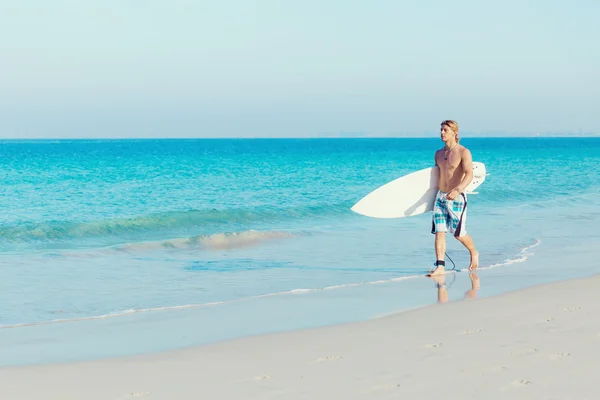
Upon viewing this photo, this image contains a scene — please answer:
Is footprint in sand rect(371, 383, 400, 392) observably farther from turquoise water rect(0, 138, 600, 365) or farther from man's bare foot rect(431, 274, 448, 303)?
man's bare foot rect(431, 274, 448, 303)

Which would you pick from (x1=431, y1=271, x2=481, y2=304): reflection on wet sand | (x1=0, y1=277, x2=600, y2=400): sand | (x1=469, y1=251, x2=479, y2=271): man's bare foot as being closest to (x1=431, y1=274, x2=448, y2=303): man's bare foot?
(x1=431, y1=271, x2=481, y2=304): reflection on wet sand

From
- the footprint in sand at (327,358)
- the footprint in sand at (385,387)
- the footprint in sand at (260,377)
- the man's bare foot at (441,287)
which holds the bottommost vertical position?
the man's bare foot at (441,287)

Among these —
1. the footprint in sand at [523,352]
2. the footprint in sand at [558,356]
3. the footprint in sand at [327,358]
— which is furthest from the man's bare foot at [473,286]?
the footprint in sand at [327,358]

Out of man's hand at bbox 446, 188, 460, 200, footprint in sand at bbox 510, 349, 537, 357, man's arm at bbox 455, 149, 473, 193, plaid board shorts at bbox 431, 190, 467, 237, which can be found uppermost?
man's arm at bbox 455, 149, 473, 193

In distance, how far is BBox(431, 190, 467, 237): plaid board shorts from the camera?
8.24 m

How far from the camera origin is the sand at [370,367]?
4109mm

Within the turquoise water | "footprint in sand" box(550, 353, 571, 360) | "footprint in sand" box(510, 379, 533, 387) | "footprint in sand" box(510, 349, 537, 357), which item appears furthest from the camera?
the turquoise water

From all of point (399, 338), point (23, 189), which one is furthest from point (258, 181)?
point (399, 338)

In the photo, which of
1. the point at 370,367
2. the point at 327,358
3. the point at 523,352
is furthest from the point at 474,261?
the point at 370,367

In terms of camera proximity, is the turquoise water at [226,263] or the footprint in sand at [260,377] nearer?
the footprint in sand at [260,377]

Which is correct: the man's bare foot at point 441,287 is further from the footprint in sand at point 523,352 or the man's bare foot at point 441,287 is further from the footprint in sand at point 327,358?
the footprint in sand at point 327,358

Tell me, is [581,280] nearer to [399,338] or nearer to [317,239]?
[399,338]

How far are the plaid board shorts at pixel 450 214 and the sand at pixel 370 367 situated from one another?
240 cm

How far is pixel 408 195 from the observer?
9203 millimetres
